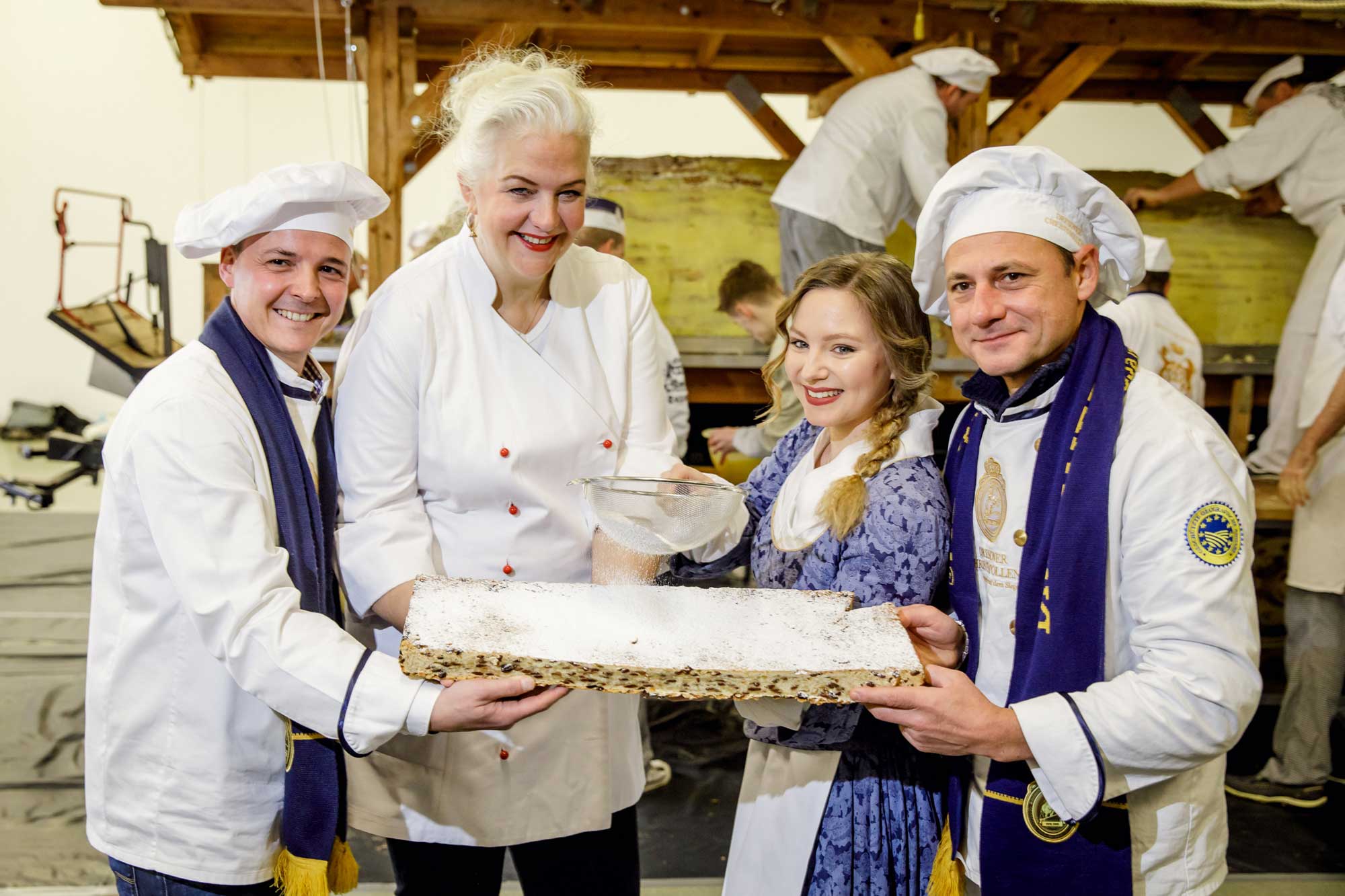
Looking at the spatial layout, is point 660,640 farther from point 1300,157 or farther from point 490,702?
point 1300,157

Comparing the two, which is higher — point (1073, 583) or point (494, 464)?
point (494, 464)

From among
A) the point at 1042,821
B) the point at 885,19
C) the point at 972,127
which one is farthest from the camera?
the point at 972,127

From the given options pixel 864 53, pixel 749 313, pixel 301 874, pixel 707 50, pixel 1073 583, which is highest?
pixel 707 50

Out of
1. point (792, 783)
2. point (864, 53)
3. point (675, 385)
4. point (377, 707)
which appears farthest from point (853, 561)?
point (864, 53)

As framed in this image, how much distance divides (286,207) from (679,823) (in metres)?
2.65

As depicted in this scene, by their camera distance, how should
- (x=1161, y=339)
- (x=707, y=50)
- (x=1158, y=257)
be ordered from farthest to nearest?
(x=707, y=50), (x=1158, y=257), (x=1161, y=339)

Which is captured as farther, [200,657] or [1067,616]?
[200,657]

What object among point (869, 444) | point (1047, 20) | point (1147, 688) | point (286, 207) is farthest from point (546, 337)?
point (1047, 20)

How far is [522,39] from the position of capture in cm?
488

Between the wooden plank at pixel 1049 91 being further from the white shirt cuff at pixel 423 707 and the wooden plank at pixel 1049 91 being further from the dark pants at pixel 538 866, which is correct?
the white shirt cuff at pixel 423 707

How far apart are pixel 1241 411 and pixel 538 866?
15.4 feet

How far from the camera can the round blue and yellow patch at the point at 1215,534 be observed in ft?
4.68

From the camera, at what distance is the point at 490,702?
1467mm

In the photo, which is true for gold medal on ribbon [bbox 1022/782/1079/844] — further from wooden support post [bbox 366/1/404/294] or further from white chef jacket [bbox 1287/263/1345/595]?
wooden support post [bbox 366/1/404/294]
